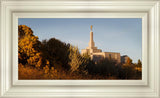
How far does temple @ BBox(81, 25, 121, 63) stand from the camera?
156 centimetres

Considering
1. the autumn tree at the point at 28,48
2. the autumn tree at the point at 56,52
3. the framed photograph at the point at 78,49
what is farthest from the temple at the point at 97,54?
the autumn tree at the point at 28,48

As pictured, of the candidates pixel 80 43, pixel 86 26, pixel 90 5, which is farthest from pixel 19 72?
pixel 90 5

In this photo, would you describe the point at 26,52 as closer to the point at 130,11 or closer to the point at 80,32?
the point at 80,32

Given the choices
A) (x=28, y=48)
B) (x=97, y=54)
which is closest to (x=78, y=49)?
(x=97, y=54)

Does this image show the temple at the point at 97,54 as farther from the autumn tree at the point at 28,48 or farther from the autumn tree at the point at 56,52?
the autumn tree at the point at 28,48

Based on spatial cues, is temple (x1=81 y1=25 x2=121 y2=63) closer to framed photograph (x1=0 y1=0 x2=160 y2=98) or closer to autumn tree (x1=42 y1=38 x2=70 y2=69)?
framed photograph (x1=0 y1=0 x2=160 y2=98)

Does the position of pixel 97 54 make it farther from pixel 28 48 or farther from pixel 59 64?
pixel 28 48

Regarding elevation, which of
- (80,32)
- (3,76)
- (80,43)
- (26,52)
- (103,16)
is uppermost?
(103,16)

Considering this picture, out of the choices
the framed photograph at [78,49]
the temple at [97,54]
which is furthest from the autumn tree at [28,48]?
the temple at [97,54]

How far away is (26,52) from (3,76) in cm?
34

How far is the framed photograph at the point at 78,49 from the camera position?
1.49 m

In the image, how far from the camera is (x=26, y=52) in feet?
5.18

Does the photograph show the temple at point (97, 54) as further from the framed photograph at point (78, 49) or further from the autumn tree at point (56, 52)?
the autumn tree at point (56, 52)

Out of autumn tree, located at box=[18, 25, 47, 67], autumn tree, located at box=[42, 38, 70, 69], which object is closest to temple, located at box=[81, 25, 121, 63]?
autumn tree, located at box=[42, 38, 70, 69]
